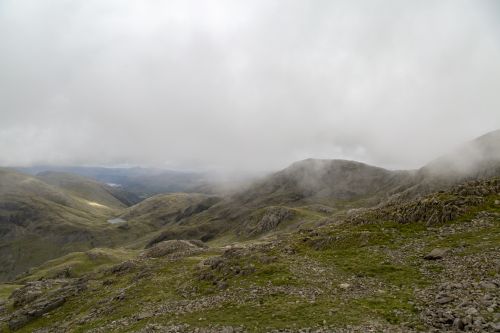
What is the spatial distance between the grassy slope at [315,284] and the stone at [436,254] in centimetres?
88

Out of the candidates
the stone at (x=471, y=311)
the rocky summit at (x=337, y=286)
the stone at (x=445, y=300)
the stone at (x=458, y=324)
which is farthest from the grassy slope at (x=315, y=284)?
the stone at (x=458, y=324)

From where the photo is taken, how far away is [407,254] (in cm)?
3656

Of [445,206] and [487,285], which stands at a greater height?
[445,206]

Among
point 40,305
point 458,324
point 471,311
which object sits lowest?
point 40,305

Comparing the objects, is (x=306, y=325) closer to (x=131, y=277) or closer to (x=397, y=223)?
(x=397, y=223)

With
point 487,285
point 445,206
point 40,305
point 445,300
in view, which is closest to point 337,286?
point 445,300

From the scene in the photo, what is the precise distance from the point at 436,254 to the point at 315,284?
41.3 feet

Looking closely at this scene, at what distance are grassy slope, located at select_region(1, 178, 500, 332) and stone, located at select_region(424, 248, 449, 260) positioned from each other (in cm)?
88

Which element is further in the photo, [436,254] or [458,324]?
[436,254]

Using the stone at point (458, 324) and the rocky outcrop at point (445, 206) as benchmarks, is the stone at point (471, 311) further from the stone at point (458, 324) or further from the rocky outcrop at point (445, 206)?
the rocky outcrop at point (445, 206)

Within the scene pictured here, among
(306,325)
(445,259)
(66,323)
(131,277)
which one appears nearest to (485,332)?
(306,325)

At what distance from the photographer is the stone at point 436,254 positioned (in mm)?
33406

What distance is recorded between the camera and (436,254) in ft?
111

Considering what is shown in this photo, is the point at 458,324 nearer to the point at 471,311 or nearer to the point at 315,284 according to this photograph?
the point at 471,311
